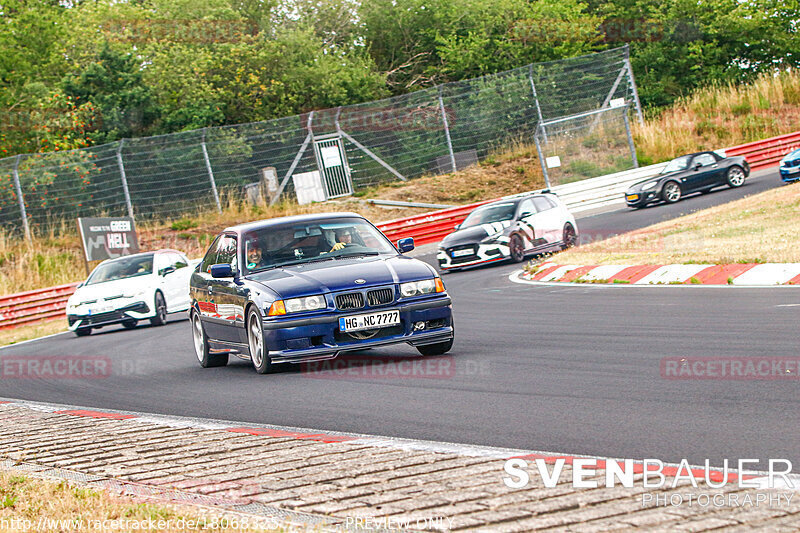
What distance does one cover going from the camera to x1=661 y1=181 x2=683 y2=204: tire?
99.4ft

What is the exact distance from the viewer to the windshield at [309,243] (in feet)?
34.3

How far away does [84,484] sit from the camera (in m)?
5.46

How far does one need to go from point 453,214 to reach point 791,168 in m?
9.84

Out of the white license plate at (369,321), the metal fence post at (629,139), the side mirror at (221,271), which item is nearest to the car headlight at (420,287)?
the white license plate at (369,321)

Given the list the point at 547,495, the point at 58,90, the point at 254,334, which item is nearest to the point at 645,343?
the point at 254,334

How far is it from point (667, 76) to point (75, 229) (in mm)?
33065

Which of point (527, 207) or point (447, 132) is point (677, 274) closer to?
point (527, 207)

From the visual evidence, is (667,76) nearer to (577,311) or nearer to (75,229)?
(75,229)

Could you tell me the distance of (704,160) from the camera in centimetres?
3100

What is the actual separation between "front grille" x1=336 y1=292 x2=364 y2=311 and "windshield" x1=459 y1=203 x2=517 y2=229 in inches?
519

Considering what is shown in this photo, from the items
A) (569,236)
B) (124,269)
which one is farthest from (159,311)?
(569,236)

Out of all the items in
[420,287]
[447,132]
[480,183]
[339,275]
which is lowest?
[420,287]

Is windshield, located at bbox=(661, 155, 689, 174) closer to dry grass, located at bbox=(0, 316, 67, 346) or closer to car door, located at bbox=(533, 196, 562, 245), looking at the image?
car door, located at bbox=(533, 196, 562, 245)

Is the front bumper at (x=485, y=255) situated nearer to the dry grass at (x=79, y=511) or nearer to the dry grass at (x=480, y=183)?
the dry grass at (x=480, y=183)
